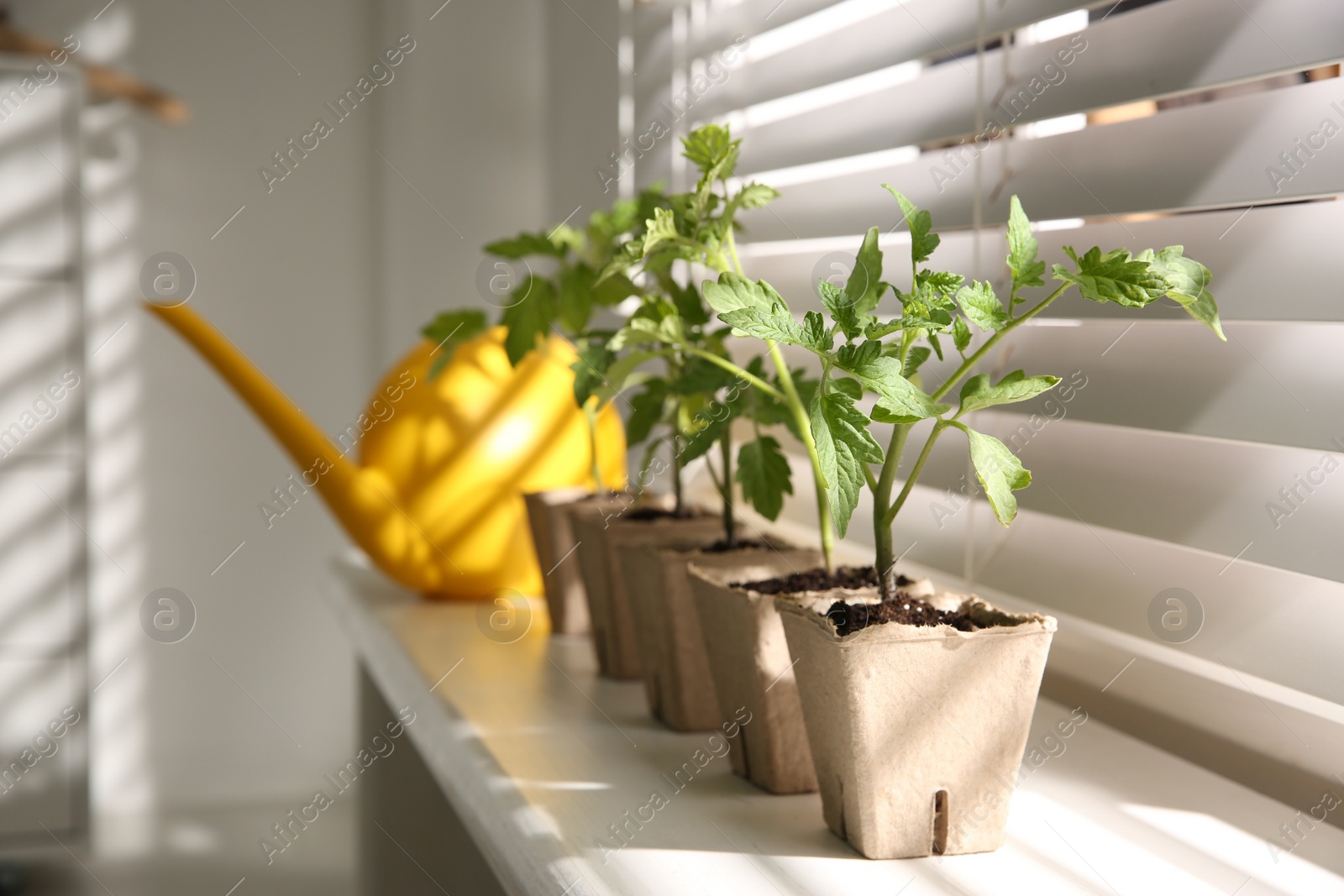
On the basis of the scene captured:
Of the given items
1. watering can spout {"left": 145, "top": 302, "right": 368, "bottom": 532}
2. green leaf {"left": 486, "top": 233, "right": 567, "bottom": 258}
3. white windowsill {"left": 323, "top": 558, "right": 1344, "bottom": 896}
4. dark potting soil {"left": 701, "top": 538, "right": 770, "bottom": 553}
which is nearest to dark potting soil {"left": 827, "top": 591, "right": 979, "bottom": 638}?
white windowsill {"left": 323, "top": 558, "right": 1344, "bottom": 896}

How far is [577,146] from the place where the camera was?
166cm

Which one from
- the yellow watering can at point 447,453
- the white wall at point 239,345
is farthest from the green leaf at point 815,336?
the white wall at point 239,345

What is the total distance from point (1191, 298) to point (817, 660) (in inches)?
9.3

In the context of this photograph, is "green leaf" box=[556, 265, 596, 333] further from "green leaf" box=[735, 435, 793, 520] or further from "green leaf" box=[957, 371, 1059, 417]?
"green leaf" box=[957, 371, 1059, 417]

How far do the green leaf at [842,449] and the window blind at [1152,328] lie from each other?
0.25m

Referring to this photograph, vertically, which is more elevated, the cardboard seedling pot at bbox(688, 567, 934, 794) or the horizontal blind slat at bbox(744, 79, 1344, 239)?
the horizontal blind slat at bbox(744, 79, 1344, 239)

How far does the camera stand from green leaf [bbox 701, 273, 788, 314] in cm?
51

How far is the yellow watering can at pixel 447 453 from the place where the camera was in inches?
43.1

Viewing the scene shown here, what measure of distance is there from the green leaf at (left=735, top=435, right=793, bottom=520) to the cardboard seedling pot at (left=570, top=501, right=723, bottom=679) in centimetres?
16

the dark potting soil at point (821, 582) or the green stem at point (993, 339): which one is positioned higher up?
the green stem at point (993, 339)

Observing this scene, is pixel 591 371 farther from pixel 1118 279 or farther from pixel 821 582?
pixel 1118 279

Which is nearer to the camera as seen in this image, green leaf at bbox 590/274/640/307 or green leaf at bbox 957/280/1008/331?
green leaf at bbox 957/280/1008/331

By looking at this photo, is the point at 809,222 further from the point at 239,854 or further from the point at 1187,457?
the point at 239,854

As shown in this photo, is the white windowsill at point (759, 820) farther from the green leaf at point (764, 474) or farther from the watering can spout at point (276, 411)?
the watering can spout at point (276, 411)
